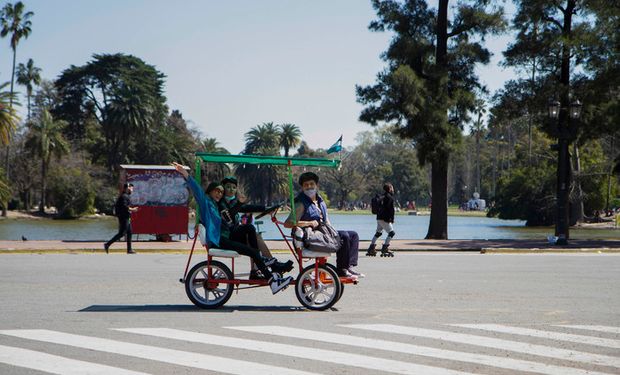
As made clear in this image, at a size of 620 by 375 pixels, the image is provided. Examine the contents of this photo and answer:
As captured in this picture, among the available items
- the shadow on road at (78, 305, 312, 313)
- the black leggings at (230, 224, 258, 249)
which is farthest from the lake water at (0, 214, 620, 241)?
the black leggings at (230, 224, 258, 249)

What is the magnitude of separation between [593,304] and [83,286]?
7.80 meters

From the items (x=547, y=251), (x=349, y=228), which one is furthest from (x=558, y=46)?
(x=349, y=228)

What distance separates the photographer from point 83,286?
14.1 metres

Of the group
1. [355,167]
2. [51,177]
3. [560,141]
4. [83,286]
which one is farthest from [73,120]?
[83,286]

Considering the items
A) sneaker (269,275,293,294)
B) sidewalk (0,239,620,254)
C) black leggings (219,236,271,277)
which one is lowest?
sidewalk (0,239,620,254)

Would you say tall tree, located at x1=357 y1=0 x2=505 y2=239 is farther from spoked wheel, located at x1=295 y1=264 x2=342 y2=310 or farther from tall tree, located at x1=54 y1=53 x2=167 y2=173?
tall tree, located at x1=54 y1=53 x2=167 y2=173

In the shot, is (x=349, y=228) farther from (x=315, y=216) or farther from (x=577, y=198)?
(x=315, y=216)

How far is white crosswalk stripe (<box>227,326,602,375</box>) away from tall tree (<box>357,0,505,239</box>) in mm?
23646

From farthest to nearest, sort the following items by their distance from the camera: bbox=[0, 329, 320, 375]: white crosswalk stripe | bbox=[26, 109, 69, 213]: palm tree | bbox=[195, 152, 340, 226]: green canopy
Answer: bbox=[26, 109, 69, 213]: palm tree < bbox=[195, 152, 340, 226]: green canopy < bbox=[0, 329, 320, 375]: white crosswalk stripe

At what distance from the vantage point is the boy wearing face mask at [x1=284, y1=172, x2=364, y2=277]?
11.4m

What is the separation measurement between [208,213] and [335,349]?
3492 millimetres

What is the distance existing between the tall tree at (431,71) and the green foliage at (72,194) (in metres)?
58.0

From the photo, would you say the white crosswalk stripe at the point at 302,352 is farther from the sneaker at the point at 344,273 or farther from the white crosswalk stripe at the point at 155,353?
the sneaker at the point at 344,273

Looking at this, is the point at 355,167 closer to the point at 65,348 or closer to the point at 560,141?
the point at 560,141
